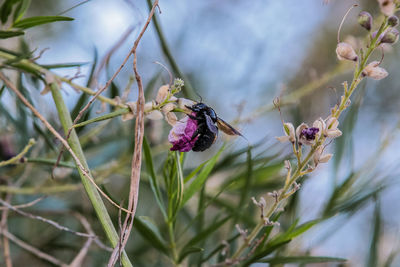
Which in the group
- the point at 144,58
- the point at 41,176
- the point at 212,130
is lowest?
the point at 41,176

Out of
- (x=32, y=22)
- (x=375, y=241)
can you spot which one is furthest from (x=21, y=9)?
(x=375, y=241)

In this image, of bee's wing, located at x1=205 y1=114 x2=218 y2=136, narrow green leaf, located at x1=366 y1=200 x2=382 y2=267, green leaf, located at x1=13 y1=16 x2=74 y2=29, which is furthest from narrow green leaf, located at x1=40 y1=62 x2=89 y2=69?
narrow green leaf, located at x1=366 y1=200 x2=382 y2=267

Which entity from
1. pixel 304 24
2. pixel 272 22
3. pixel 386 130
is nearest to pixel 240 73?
pixel 272 22

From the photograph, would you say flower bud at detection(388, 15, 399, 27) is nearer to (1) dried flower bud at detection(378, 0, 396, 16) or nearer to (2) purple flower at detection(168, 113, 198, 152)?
(1) dried flower bud at detection(378, 0, 396, 16)

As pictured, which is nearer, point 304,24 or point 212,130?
point 212,130

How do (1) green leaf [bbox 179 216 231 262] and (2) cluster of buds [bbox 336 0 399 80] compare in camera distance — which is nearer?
(2) cluster of buds [bbox 336 0 399 80]

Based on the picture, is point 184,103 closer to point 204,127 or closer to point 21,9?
point 204,127

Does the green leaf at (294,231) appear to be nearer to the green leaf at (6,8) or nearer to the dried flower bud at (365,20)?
the dried flower bud at (365,20)

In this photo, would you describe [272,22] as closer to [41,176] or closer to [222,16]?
[222,16]
